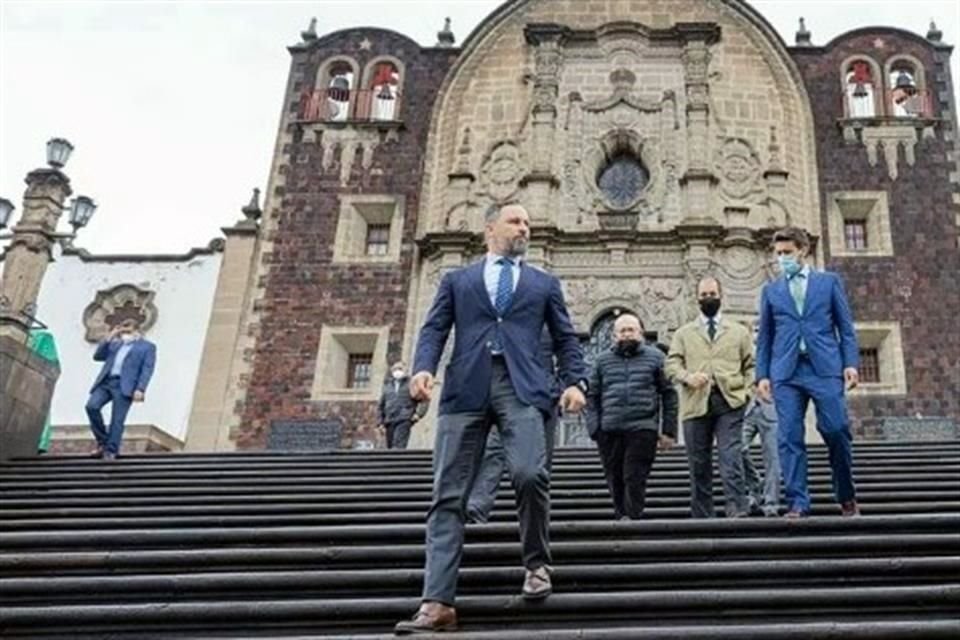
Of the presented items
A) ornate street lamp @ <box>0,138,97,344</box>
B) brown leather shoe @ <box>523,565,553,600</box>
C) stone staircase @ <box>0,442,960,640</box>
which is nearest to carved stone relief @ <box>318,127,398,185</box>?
ornate street lamp @ <box>0,138,97,344</box>

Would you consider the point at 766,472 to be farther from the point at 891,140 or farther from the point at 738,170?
the point at 891,140

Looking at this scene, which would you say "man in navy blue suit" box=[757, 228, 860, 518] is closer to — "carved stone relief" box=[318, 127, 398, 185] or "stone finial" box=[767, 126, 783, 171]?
"stone finial" box=[767, 126, 783, 171]

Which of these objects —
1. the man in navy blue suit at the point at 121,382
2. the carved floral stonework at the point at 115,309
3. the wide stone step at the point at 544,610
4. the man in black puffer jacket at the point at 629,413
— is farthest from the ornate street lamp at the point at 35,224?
the wide stone step at the point at 544,610

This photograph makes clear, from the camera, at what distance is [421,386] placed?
467 centimetres

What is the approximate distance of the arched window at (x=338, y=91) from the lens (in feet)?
73.6

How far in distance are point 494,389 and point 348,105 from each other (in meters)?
18.7

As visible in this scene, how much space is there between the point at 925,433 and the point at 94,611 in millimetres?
15912

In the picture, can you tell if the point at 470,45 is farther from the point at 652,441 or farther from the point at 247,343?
the point at 652,441

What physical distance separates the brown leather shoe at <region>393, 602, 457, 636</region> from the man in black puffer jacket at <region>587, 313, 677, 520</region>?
7.85ft

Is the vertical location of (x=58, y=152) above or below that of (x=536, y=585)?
above

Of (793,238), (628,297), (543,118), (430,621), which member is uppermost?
(543,118)

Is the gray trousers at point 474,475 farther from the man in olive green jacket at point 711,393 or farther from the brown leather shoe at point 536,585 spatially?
the man in olive green jacket at point 711,393

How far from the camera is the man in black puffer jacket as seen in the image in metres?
6.87

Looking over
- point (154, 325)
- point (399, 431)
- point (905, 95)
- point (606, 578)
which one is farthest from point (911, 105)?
point (606, 578)
